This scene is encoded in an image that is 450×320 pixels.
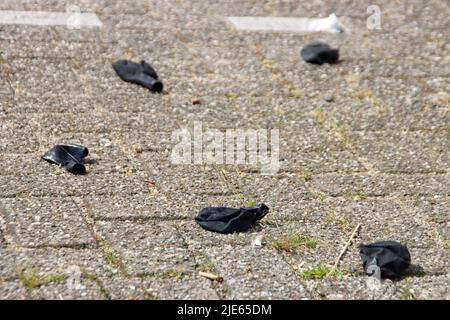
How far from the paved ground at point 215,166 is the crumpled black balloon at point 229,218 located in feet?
0.13

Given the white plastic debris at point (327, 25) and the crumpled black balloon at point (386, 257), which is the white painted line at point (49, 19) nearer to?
the white plastic debris at point (327, 25)

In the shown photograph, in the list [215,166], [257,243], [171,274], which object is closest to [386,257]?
[257,243]

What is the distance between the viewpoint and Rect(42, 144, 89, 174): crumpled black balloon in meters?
4.05

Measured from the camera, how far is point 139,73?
5.18 metres

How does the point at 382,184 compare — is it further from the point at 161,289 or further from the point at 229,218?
the point at 161,289

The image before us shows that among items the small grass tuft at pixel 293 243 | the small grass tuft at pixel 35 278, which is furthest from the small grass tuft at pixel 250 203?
the small grass tuft at pixel 35 278

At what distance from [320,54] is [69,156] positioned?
7.09 feet

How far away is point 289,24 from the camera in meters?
6.37

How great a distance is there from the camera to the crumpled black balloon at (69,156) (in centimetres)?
405

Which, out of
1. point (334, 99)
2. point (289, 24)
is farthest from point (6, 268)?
point (289, 24)

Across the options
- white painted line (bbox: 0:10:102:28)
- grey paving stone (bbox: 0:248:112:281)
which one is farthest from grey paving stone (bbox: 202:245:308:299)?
white painted line (bbox: 0:10:102:28)

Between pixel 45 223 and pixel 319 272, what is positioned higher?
pixel 45 223

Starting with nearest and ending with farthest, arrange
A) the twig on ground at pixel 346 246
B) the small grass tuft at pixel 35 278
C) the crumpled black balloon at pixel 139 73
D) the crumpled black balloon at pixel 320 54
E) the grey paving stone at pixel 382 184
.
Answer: the small grass tuft at pixel 35 278 < the twig on ground at pixel 346 246 < the grey paving stone at pixel 382 184 < the crumpled black balloon at pixel 139 73 < the crumpled black balloon at pixel 320 54
